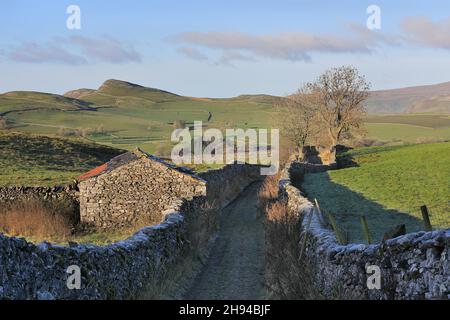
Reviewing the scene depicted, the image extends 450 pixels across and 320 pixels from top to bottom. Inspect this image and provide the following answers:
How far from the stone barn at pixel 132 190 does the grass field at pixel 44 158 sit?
949 cm

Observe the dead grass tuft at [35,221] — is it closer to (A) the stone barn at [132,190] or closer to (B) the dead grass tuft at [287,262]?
(A) the stone barn at [132,190]

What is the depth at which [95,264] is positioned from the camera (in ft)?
34.8

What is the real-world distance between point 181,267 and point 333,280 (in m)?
6.86

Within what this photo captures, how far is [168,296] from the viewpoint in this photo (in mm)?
14320

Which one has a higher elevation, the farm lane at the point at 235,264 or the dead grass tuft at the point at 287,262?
the dead grass tuft at the point at 287,262

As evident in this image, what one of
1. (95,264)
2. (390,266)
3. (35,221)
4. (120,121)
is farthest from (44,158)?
(120,121)

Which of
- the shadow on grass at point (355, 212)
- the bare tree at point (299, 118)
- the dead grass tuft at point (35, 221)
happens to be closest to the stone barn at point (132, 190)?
the dead grass tuft at point (35, 221)

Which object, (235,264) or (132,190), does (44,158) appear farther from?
(235,264)

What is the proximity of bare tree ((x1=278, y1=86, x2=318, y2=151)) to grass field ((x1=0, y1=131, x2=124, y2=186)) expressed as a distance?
69.7ft

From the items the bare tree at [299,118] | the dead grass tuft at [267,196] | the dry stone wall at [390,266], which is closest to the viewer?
the dry stone wall at [390,266]

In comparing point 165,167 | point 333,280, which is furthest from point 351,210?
point 333,280

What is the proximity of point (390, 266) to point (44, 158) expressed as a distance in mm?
49483

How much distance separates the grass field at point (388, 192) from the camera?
79.5 feet

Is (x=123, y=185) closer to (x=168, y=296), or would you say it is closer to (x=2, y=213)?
(x=2, y=213)
